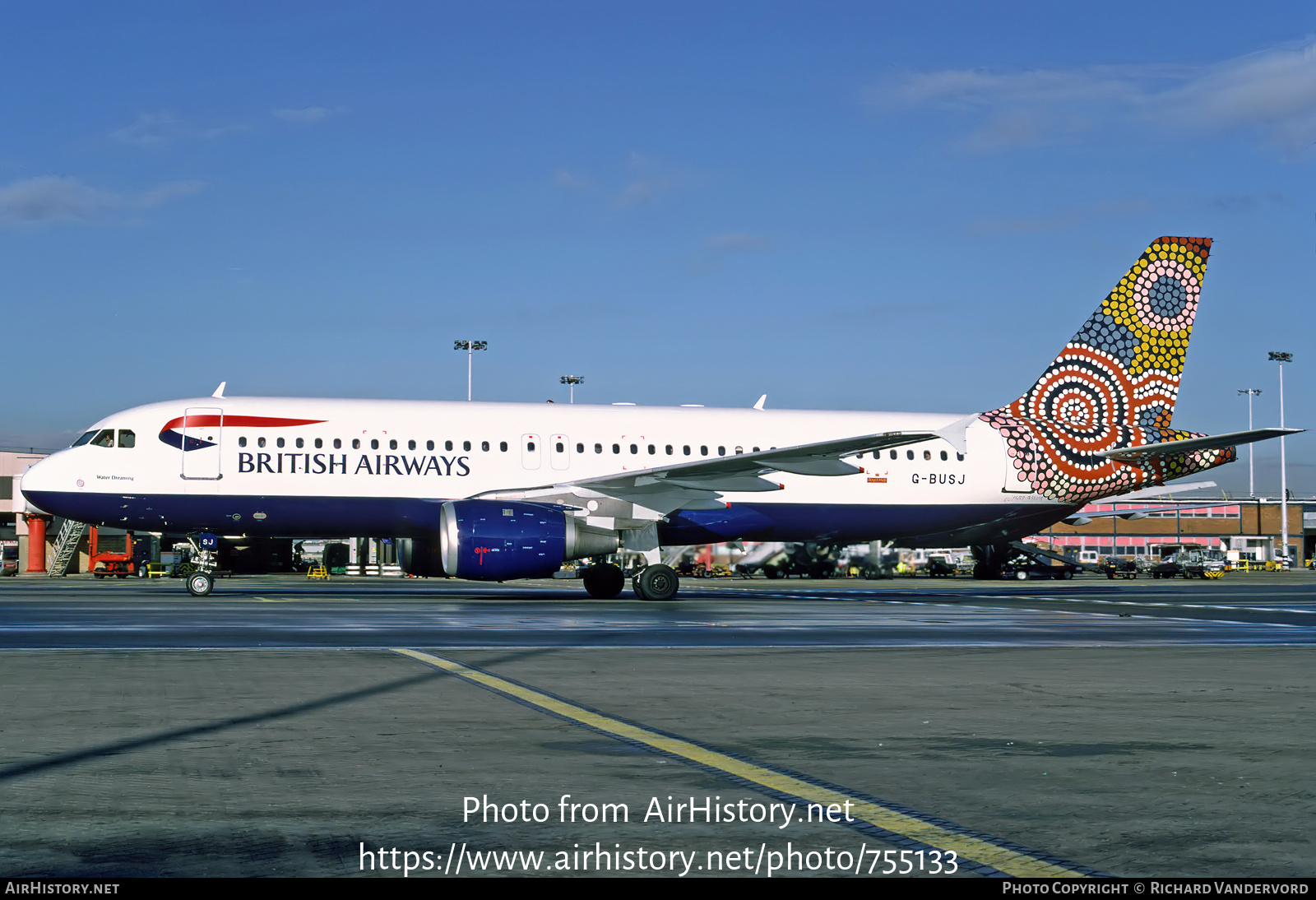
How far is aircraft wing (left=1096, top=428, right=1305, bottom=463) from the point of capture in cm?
2881

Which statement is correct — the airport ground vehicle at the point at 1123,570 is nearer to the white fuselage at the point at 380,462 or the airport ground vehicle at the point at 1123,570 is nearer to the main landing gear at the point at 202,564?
the white fuselage at the point at 380,462

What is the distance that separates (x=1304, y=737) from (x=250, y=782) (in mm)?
6371

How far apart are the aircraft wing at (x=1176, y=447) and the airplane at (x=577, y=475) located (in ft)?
0.21

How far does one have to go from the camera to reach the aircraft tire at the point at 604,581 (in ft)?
96.7

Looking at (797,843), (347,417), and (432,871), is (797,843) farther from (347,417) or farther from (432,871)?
(347,417)

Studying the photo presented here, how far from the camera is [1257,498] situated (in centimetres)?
11419

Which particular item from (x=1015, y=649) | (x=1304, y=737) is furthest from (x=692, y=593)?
(x=1304, y=737)

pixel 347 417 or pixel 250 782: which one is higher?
pixel 347 417

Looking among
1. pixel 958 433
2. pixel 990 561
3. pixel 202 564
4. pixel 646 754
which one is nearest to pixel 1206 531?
pixel 990 561

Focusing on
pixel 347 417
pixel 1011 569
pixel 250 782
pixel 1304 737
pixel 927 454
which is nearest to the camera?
pixel 250 782

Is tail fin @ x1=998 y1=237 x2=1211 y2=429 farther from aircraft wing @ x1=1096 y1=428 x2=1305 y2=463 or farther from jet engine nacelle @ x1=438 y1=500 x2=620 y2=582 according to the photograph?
jet engine nacelle @ x1=438 y1=500 x2=620 y2=582

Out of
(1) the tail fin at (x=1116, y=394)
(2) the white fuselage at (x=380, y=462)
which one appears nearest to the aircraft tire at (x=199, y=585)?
(2) the white fuselage at (x=380, y=462)

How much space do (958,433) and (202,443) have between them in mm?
16949

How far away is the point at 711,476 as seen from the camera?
26.9 metres
